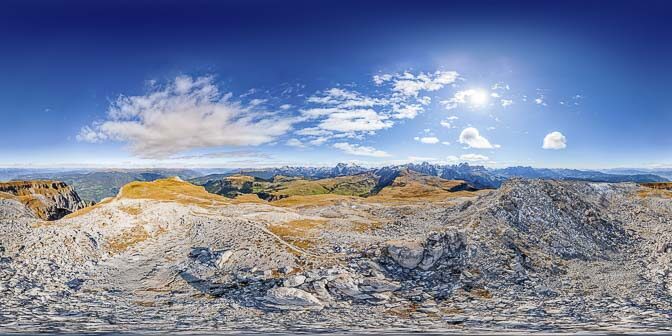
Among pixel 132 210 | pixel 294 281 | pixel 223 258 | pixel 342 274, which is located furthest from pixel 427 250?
pixel 132 210

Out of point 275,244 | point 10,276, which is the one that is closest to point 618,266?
point 275,244

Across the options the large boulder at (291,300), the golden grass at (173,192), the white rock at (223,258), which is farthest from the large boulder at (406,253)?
the golden grass at (173,192)

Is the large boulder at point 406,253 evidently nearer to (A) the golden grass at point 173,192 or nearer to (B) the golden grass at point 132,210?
(B) the golden grass at point 132,210

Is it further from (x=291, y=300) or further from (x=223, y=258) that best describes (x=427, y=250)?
(x=223, y=258)

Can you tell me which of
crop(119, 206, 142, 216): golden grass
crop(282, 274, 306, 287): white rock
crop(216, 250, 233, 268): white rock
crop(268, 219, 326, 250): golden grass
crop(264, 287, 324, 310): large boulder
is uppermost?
crop(119, 206, 142, 216): golden grass

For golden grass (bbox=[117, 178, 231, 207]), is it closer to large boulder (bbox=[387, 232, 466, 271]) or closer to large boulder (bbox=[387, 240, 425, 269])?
large boulder (bbox=[387, 240, 425, 269])

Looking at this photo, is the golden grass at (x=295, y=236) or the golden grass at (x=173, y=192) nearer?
the golden grass at (x=295, y=236)

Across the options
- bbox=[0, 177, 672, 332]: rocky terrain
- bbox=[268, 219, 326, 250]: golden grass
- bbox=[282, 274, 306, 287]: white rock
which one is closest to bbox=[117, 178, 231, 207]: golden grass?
bbox=[0, 177, 672, 332]: rocky terrain
